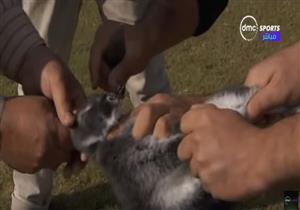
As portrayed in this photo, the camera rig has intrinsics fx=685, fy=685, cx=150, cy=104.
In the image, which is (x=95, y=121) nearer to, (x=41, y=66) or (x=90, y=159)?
(x=90, y=159)

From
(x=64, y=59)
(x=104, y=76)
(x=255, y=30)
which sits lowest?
(x=255, y=30)

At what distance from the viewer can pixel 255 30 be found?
11.8 ft

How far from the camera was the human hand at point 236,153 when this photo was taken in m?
1.03

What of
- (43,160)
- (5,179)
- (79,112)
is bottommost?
(5,179)

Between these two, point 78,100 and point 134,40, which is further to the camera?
point 134,40

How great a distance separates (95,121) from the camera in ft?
3.73

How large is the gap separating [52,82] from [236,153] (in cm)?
44

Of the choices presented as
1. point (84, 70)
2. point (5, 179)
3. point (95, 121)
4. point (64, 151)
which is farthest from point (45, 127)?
point (84, 70)

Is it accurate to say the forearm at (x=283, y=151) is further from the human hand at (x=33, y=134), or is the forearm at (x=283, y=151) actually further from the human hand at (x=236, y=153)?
the human hand at (x=33, y=134)

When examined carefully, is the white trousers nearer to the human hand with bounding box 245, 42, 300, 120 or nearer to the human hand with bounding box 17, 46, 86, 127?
the human hand with bounding box 17, 46, 86, 127

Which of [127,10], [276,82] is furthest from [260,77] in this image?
[127,10]

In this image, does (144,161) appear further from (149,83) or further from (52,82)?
(149,83)

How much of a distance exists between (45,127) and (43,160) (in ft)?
0.24

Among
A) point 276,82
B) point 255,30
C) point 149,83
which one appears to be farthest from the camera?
point 255,30
